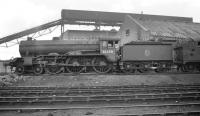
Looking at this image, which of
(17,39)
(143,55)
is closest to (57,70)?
(143,55)

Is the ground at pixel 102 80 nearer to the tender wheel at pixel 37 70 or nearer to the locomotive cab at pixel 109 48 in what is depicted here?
the tender wheel at pixel 37 70

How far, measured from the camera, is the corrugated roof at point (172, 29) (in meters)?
27.9

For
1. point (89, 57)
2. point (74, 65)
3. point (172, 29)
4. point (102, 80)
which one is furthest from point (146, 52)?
point (172, 29)

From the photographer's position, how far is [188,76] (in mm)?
14922

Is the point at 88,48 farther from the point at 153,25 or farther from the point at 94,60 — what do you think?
the point at 153,25

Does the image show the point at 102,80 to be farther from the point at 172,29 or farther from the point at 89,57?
the point at 172,29

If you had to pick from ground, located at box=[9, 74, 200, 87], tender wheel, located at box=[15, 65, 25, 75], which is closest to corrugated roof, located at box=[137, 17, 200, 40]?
ground, located at box=[9, 74, 200, 87]

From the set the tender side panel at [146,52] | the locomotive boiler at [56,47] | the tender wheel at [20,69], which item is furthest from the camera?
the tender side panel at [146,52]

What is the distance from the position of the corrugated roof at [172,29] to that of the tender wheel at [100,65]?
44.7ft

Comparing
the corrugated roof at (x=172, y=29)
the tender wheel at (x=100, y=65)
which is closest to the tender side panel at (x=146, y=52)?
the tender wheel at (x=100, y=65)

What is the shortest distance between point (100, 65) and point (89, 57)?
1.12 metres

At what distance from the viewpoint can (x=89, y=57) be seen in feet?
53.1

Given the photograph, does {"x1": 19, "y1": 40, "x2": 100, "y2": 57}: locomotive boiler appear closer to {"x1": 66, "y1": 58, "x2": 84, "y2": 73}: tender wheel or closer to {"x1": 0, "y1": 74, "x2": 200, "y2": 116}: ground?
{"x1": 66, "y1": 58, "x2": 84, "y2": 73}: tender wheel

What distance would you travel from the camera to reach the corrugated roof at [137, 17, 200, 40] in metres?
27.9
